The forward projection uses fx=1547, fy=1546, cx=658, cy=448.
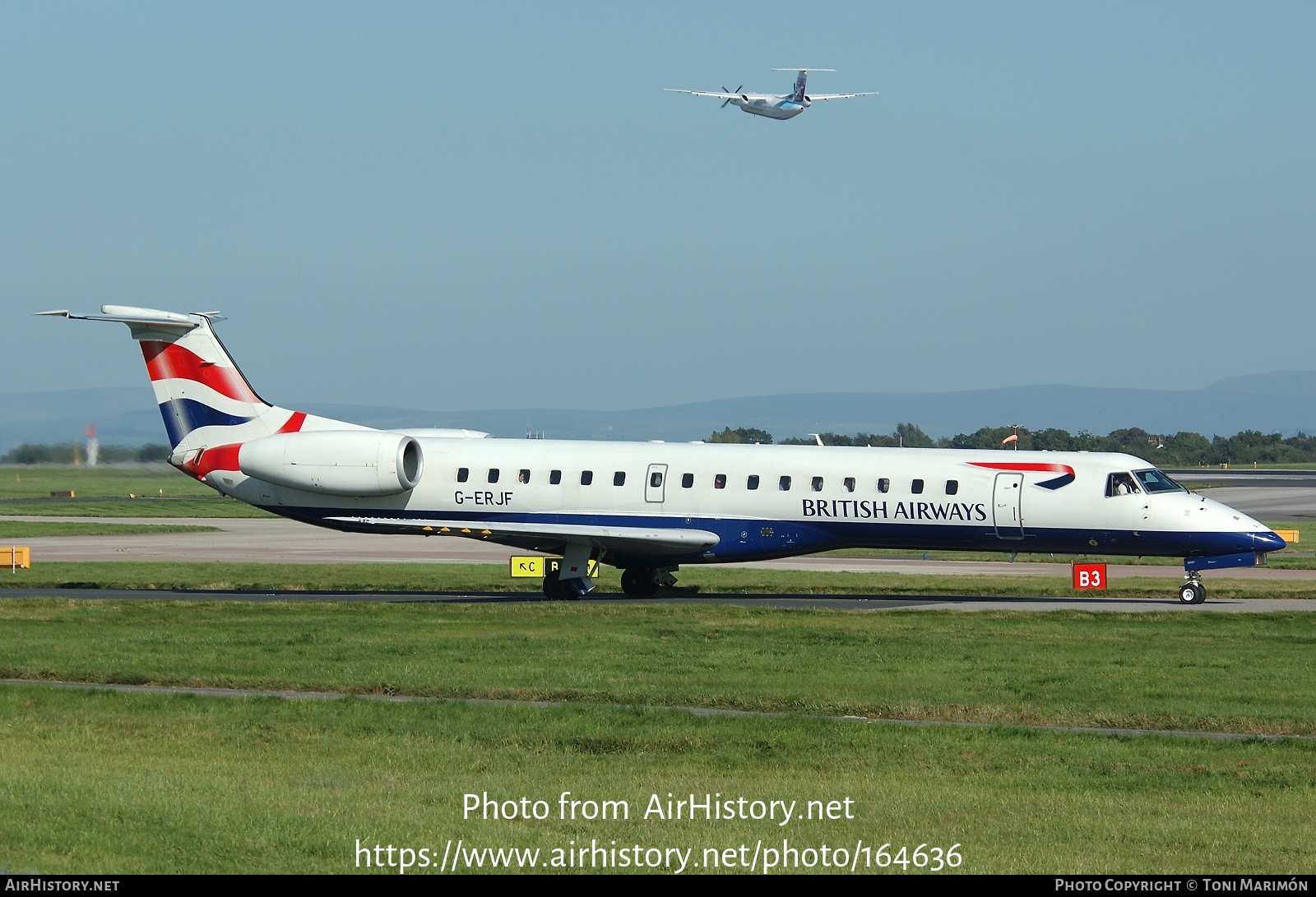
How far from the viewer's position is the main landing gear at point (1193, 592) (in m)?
30.8

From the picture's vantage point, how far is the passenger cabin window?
3089cm

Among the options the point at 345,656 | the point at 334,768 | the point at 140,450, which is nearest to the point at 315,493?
the point at 345,656

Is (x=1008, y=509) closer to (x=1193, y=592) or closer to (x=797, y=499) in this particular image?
(x=1193, y=592)

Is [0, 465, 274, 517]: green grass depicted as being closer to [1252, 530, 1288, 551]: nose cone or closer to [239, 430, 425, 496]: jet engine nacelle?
[239, 430, 425, 496]: jet engine nacelle

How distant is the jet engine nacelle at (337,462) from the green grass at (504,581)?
257cm

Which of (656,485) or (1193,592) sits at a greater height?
(656,485)

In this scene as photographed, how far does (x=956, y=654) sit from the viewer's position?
70.6ft

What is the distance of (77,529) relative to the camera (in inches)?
2303

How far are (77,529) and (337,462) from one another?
28.8 meters

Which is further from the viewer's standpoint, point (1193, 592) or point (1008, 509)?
point (1008, 509)

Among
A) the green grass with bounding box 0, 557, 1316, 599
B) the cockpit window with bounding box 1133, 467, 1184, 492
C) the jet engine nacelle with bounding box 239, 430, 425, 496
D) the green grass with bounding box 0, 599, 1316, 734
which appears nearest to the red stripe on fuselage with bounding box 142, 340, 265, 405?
the jet engine nacelle with bounding box 239, 430, 425, 496

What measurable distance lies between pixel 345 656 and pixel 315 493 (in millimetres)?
14026

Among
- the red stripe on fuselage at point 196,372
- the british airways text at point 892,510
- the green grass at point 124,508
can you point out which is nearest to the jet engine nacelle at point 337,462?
the red stripe on fuselage at point 196,372

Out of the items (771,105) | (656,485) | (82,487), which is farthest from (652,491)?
(82,487)
